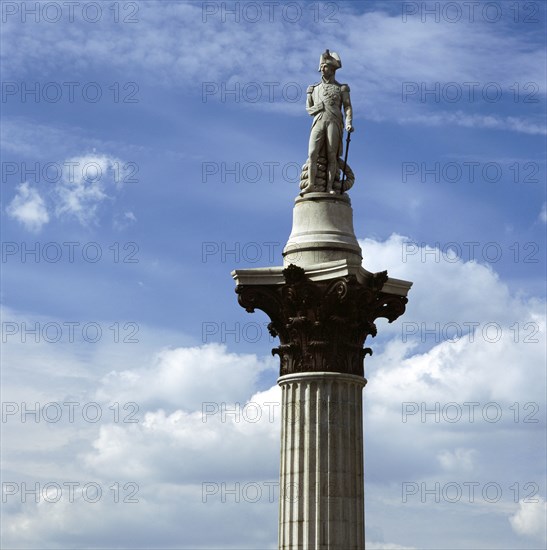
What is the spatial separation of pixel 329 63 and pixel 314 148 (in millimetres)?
3039

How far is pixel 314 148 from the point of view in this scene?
43719 mm

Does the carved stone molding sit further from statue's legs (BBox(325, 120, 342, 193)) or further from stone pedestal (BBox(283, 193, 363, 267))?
statue's legs (BBox(325, 120, 342, 193))

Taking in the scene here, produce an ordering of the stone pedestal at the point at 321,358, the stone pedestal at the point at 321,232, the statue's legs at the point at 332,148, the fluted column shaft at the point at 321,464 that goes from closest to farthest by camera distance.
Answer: the fluted column shaft at the point at 321,464 → the stone pedestal at the point at 321,358 → the stone pedestal at the point at 321,232 → the statue's legs at the point at 332,148

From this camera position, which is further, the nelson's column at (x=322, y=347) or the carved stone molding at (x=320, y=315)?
the carved stone molding at (x=320, y=315)

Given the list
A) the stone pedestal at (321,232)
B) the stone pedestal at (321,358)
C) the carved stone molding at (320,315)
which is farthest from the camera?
the stone pedestal at (321,232)

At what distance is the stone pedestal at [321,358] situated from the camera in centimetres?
4003

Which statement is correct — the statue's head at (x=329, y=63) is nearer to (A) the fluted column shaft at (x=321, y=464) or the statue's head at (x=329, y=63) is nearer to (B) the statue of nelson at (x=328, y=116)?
(B) the statue of nelson at (x=328, y=116)

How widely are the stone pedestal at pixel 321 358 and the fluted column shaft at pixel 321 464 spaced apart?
3 centimetres

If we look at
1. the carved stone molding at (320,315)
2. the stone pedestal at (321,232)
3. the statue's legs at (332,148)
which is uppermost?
the statue's legs at (332,148)

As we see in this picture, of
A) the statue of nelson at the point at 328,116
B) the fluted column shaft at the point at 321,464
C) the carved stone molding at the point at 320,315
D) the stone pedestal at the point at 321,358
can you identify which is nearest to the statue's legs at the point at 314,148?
the statue of nelson at the point at 328,116

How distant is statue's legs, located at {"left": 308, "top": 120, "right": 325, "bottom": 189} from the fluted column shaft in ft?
22.3

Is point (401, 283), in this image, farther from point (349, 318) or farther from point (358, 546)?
point (358, 546)

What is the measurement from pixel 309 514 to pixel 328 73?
14592 millimetres

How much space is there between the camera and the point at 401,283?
42.5 m
